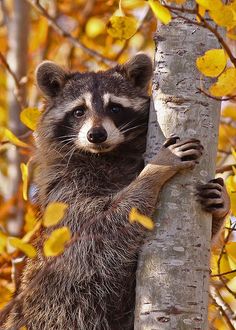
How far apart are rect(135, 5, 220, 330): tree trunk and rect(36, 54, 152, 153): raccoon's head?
94 centimetres

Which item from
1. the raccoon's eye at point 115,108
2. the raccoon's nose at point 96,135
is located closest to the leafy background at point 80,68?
the raccoon's nose at point 96,135

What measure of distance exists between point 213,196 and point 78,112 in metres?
1.71

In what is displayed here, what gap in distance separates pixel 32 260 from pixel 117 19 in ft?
5.61

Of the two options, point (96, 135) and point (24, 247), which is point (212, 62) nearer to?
point (24, 247)

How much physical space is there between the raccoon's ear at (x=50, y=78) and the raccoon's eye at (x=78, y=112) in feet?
1.15

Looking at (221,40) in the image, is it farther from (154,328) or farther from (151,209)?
(154,328)

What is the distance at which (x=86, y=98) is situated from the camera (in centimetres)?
541

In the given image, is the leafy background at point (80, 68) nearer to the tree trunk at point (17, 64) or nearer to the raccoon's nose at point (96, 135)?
the tree trunk at point (17, 64)

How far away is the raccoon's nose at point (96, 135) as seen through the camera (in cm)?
493

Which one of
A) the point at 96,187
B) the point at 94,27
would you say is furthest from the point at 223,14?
the point at 94,27

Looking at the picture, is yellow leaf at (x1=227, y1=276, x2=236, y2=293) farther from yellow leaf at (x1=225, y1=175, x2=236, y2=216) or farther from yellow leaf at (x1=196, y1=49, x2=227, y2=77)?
yellow leaf at (x1=196, y1=49, x2=227, y2=77)

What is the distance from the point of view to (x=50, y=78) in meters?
5.71

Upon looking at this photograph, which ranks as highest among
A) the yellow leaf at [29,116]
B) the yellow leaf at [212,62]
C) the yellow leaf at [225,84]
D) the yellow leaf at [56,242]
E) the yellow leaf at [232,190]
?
the yellow leaf at [212,62]

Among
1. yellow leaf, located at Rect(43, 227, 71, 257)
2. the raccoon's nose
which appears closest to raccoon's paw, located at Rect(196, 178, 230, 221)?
yellow leaf, located at Rect(43, 227, 71, 257)
